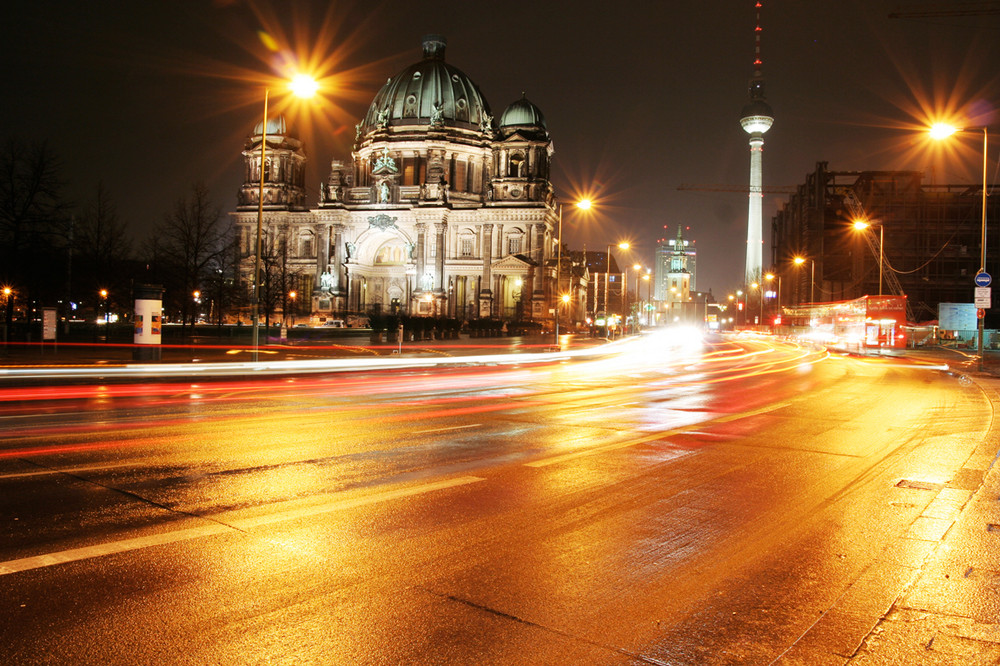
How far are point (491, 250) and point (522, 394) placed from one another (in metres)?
68.4

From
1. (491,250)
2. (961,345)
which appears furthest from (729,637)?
(491,250)

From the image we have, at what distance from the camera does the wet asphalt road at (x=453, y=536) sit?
13.0 feet

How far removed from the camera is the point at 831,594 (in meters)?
4.71

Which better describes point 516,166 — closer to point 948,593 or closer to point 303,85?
point 303,85

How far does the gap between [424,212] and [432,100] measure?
60.3 feet

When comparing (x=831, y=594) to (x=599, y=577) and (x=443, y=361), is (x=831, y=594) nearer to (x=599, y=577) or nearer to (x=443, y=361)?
(x=599, y=577)

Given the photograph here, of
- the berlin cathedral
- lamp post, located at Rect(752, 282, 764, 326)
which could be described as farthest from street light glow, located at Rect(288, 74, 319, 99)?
lamp post, located at Rect(752, 282, 764, 326)

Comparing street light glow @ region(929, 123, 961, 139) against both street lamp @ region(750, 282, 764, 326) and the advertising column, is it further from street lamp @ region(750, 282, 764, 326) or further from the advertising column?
street lamp @ region(750, 282, 764, 326)

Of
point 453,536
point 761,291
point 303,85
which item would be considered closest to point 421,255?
point 303,85

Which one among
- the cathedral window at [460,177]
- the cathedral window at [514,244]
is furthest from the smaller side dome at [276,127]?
the cathedral window at [514,244]

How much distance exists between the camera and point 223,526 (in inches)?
233

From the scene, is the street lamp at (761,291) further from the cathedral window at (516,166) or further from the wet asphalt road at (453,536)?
the wet asphalt road at (453,536)

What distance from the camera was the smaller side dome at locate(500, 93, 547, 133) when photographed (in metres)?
91.6

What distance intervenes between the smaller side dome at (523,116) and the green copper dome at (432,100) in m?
3.16
